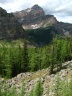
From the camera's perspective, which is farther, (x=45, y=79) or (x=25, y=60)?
(x=25, y=60)

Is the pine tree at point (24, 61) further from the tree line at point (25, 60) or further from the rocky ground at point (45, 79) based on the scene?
the rocky ground at point (45, 79)

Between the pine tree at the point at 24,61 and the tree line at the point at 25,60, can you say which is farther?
the pine tree at the point at 24,61

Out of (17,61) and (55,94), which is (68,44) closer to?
(17,61)

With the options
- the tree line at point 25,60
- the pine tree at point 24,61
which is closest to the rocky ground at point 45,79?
the tree line at point 25,60

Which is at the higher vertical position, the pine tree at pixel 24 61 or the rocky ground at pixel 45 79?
the pine tree at pixel 24 61

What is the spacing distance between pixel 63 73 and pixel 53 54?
14.5 m

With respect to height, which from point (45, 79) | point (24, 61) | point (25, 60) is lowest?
point (45, 79)

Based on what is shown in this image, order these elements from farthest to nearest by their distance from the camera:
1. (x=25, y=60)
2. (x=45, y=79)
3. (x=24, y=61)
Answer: (x=25, y=60) → (x=24, y=61) → (x=45, y=79)

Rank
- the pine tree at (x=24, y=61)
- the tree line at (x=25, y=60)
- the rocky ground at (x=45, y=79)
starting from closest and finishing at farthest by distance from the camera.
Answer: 1. the rocky ground at (x=45, y=79)
2. the tree line at (x=25, y=60)
3. the pine tree at (x=24, y=61)

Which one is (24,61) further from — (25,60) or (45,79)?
(45,79)

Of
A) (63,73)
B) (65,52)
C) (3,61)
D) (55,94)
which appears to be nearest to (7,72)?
(3,61)

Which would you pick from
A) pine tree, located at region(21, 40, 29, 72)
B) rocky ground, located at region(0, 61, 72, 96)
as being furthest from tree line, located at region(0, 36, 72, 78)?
rocky ground, located at region(0, 61, 72, 96)

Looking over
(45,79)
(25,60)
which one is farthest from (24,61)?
(45,79)

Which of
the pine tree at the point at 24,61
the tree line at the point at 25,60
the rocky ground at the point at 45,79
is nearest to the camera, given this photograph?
the rocky ground at the point at 45,79
